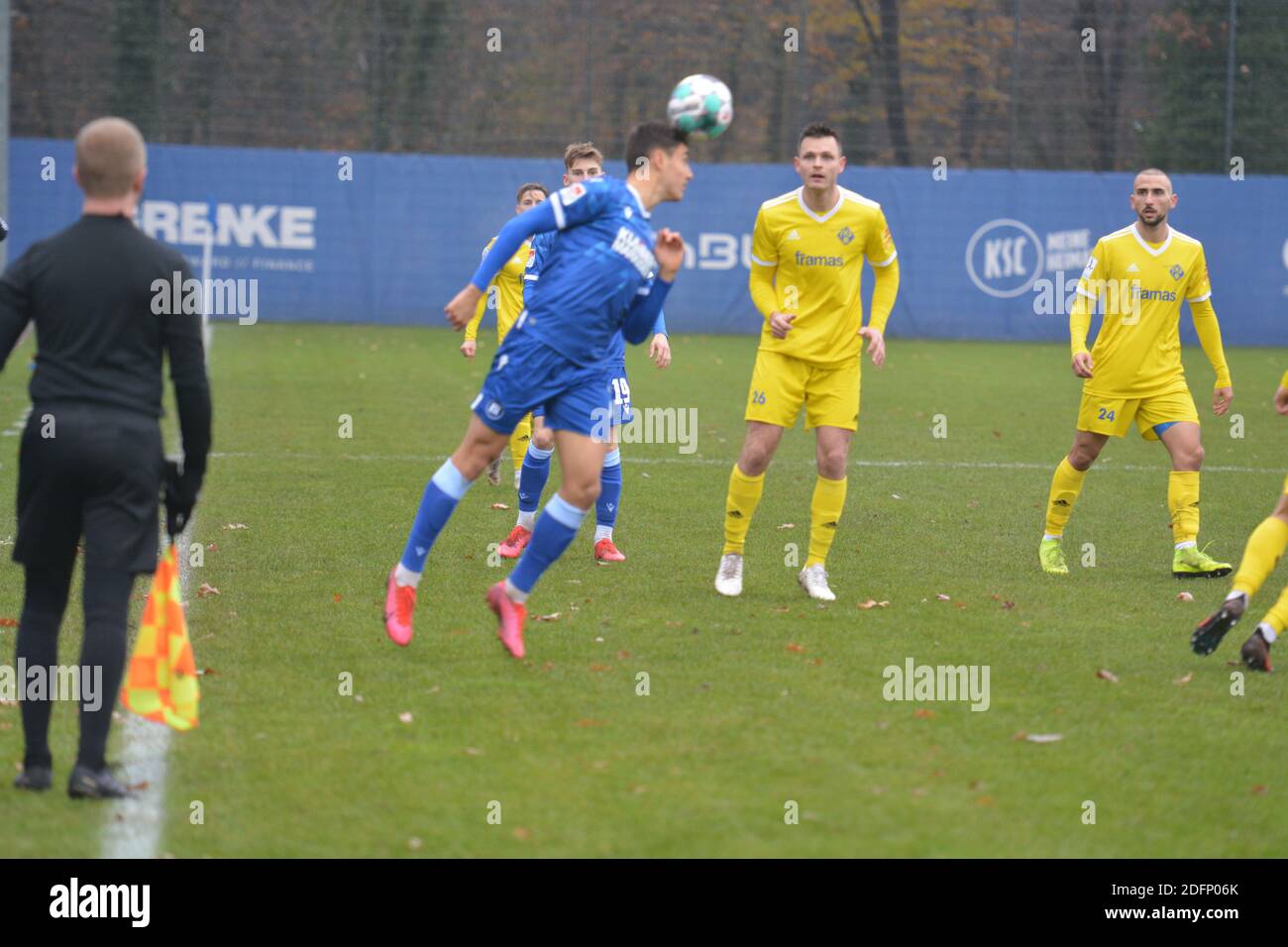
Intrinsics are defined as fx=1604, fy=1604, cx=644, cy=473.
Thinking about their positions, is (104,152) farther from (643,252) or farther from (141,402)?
(643,252)

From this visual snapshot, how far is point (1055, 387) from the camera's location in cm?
2097

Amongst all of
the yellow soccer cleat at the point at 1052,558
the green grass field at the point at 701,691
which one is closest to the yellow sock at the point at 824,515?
the green grass field at the point at 701,691

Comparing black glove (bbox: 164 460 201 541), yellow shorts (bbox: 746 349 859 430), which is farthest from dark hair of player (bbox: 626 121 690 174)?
black glove (bbox: 164 460 201 541)

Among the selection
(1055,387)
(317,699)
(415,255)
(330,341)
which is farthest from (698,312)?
(317,699)

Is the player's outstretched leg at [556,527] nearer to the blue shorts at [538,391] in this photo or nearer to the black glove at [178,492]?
the blue shorts at [538,391]

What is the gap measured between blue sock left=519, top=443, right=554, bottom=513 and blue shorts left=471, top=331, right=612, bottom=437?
2478 millimetres

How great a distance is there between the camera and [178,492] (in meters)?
4.95

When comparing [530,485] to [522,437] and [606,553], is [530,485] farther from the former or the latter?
[522,437]

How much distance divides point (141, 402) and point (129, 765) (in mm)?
1264

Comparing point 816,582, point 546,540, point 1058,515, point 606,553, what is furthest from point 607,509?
point 1058,515

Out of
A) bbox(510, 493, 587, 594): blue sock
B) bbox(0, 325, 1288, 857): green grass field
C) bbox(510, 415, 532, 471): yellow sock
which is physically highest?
bbox(510, 415, 532, 471): yellow sock

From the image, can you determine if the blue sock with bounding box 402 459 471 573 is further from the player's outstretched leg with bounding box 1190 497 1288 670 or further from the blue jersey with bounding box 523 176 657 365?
the player's outstretched leg with bounding box 1190 497 1288 670

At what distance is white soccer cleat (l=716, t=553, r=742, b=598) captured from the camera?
8164mm
